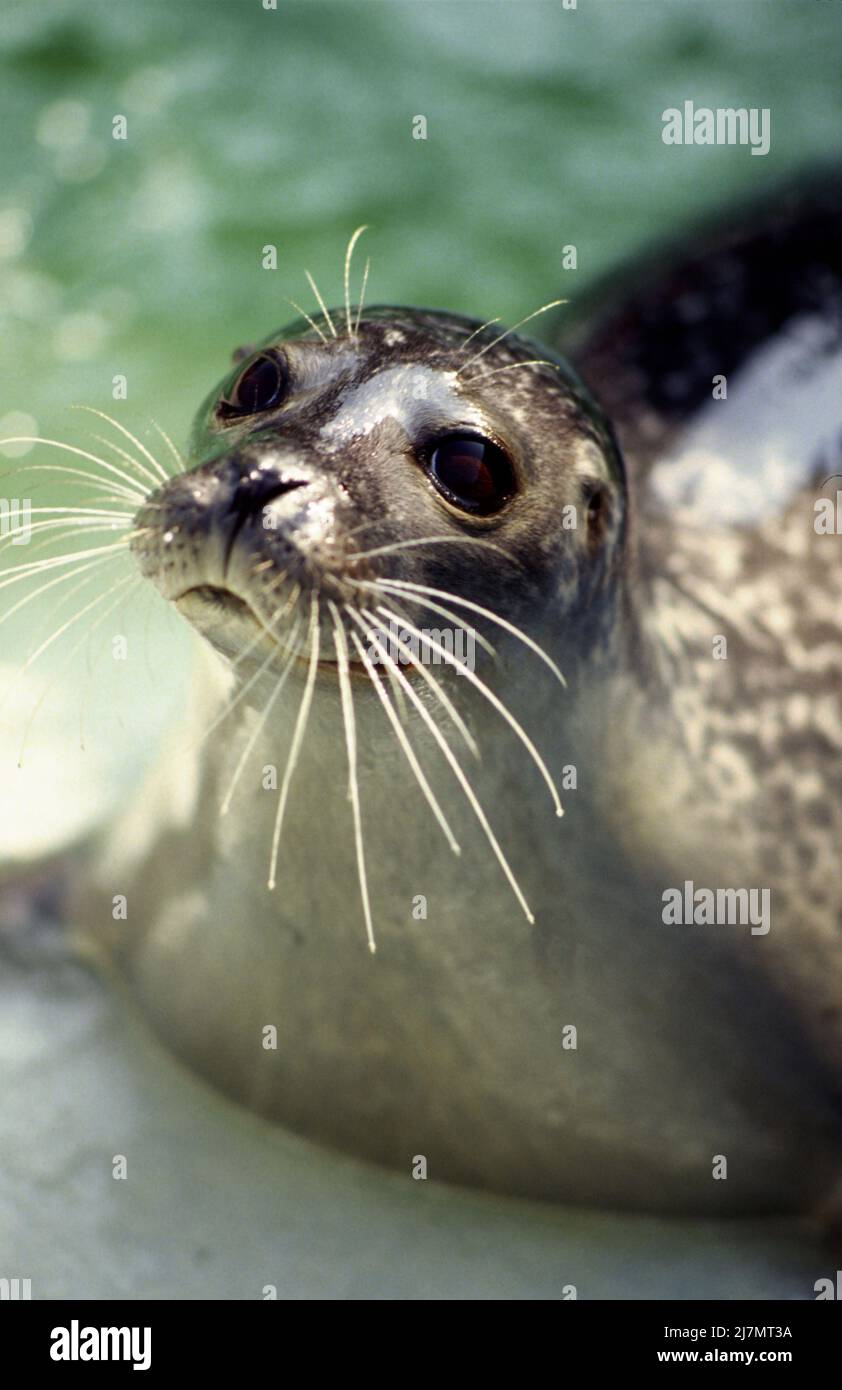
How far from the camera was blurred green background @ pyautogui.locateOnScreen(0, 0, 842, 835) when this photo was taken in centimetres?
574

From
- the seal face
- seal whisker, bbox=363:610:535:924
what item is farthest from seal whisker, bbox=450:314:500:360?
seal whisker, bbox=363:610:535:924

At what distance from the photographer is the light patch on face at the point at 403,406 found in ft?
8.56

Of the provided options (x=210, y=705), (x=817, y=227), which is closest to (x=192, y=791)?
(x=210, y=705)

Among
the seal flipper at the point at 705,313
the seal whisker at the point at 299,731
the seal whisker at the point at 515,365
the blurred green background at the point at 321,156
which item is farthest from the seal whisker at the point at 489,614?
the blurred green background at the point at 321,156

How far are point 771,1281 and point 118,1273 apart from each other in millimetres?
1189

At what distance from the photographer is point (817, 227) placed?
14.1 feet

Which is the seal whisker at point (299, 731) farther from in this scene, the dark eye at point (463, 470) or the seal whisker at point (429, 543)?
the dark eye at point (463, 470)

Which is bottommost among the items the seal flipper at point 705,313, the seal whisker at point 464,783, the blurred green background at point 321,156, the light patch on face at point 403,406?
the seal whisker at point 464,783

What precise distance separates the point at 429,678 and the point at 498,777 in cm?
34

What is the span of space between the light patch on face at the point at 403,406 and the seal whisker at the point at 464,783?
314 millimetres

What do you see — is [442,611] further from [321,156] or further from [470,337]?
[321,156]

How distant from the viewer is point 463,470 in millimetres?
2654

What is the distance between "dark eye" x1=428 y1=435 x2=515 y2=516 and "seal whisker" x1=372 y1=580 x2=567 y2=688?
6.0 inches

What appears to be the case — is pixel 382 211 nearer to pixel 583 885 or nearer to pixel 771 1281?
pixel 583 885
